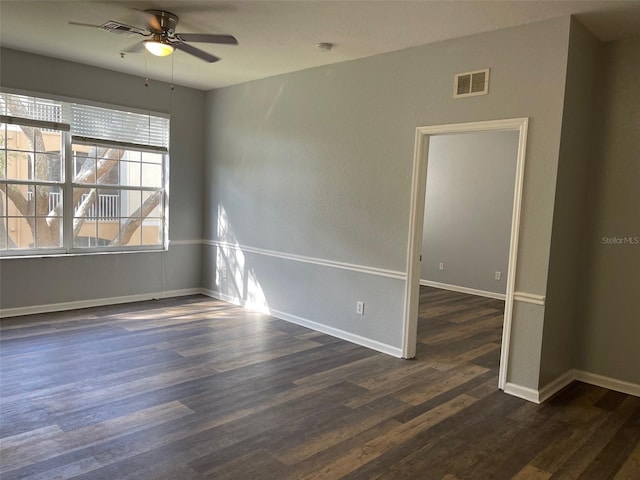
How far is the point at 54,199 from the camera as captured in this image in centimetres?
521

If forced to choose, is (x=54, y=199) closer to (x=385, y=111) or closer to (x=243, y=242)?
(x=243, y=242)

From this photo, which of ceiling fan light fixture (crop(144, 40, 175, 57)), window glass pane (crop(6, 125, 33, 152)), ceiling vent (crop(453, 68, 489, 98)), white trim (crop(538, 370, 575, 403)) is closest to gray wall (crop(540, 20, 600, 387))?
white trim (crop(538, 370, 575, 403))

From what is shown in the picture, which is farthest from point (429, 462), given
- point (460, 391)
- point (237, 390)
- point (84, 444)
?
point (84, 444)

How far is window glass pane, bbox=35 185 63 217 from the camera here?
16.8ft

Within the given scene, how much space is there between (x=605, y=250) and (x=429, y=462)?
233 centimetres

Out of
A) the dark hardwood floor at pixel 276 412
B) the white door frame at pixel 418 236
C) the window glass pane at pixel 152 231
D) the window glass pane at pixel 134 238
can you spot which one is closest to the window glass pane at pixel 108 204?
the window glass pane at pixel 134 238

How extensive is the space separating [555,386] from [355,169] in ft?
8.34

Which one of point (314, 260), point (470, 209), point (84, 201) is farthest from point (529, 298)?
point (84, 201)

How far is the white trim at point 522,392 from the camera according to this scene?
3.39 metres

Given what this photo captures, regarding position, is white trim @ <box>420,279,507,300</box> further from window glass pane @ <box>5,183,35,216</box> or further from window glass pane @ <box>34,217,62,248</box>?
window glass pane @ <box>5,183,35,216</box>

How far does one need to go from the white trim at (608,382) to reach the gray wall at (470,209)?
2.90m

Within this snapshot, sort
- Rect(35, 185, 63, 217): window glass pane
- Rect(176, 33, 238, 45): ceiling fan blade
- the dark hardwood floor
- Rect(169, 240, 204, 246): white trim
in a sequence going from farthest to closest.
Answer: Rect(169, 240, 204, 246): white trim, Rect(35, 185, 63, 217): window glass pane, Rect(176, 33, 238, 45): ceiling fan blade, the dark hardwood floor

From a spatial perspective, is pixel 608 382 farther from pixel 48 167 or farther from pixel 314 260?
pixel 48 167

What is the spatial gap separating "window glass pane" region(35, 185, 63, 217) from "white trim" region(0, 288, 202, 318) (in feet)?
3.41
